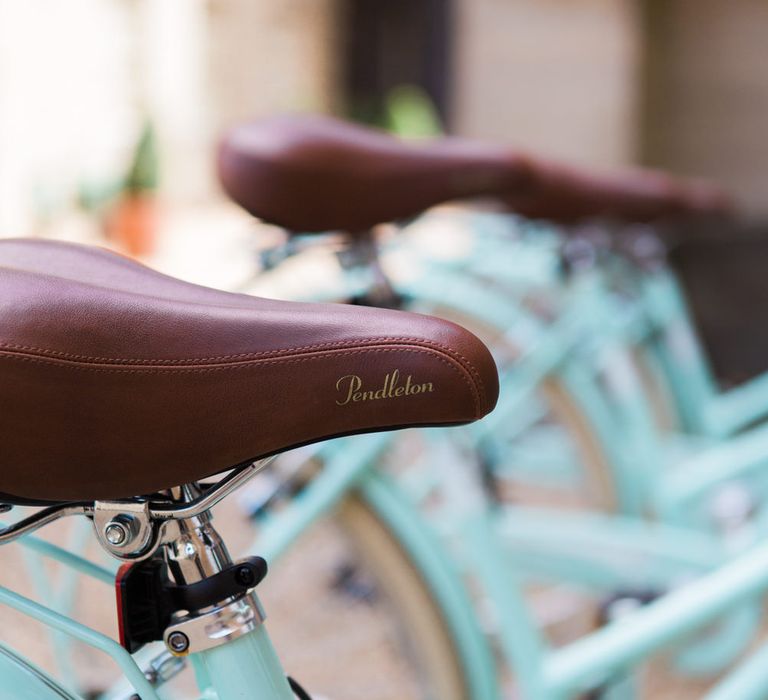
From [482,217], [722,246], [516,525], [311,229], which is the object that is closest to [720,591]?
[516,525]

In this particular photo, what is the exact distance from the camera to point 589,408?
5.37 feet

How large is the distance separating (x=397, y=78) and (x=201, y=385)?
4039 mm

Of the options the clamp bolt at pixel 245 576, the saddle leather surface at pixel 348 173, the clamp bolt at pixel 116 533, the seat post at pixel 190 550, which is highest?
the saddle leather surface at pixel 348 173

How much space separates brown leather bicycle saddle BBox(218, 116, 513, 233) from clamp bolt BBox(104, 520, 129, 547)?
530 millimetres

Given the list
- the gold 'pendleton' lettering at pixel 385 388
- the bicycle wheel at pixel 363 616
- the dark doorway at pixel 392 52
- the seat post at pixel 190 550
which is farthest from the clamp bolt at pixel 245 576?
the dark doorway at pixel 392 52

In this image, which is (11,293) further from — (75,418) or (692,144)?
(692,144)

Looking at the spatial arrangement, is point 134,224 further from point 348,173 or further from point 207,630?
point 207,630

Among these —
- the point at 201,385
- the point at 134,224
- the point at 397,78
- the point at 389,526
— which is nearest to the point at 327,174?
the point at 389,526

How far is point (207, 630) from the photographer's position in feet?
1.89

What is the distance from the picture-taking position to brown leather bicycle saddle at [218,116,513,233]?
1027 millimetres

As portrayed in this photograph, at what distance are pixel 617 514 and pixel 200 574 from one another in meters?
1.22

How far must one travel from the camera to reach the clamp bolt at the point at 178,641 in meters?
0.58

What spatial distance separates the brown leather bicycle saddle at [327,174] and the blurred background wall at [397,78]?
2617 millimetres

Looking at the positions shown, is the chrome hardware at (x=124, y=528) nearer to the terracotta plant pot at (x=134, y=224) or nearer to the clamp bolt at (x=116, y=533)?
the clamp bolt at (x=116, y=533)
